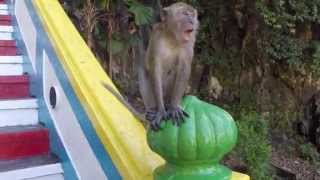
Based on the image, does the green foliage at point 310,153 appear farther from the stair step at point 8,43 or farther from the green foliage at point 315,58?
the stair step at point 8,43

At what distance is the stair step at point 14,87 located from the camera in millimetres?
3312

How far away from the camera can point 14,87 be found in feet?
11.3

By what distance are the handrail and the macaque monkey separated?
0.56ft

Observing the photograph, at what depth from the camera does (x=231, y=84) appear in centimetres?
757

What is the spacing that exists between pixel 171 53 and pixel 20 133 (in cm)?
93

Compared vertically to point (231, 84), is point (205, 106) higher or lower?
higher

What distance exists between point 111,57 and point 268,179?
2.13 meters

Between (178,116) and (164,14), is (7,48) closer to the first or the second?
(164,14)

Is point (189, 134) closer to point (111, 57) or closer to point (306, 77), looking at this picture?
point (111, 57)

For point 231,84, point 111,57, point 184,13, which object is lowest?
point 231,84

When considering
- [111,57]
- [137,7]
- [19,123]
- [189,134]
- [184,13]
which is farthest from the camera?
[111,57]

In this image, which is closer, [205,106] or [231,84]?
[205,106]

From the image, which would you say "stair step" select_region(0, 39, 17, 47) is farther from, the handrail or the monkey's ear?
the monkey's ear

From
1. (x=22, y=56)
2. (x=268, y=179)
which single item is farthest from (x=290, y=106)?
(x=22, y=56)
